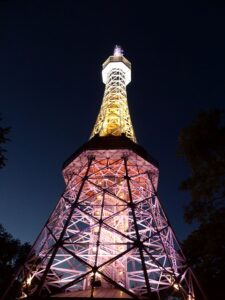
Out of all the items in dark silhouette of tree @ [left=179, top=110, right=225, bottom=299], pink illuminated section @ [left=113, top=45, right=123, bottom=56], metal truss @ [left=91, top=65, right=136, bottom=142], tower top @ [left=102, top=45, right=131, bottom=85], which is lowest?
dark silhouette of tree @ [left=179, top=110, right=225, bottom=299]

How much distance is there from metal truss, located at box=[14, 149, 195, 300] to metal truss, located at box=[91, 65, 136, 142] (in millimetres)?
3224

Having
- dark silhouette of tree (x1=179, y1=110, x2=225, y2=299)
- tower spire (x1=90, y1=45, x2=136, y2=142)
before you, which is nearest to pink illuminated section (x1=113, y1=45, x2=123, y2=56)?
tower spire (x1=90, y1=45, x2=136, y2=142)

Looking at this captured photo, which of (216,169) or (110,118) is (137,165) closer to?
(110,118)

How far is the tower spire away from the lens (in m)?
19.1

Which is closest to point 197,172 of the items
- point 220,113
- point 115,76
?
point 220,113

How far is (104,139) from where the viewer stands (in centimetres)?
1528

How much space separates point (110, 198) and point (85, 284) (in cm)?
435

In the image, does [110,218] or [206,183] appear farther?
[110,218]

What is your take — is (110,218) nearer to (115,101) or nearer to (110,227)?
(110,227)

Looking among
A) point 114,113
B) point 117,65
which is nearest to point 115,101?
point 114,113

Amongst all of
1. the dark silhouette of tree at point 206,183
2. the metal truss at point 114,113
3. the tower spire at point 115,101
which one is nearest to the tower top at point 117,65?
the tower spire at point 115,101

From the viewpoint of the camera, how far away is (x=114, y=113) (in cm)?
2061

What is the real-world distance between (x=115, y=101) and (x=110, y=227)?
12122 mm

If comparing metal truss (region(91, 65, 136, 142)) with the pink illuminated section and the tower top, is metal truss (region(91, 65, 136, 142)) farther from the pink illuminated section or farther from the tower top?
the pink illuminated section
